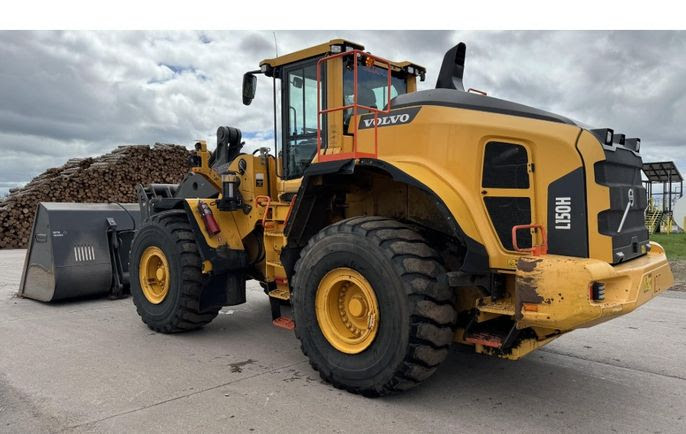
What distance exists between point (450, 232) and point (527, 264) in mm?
810

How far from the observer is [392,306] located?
11.7 feet

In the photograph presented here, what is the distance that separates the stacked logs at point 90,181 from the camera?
17219 millimetres

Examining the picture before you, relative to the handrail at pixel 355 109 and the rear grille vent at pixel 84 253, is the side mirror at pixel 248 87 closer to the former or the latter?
the handrail at pixel 355 109

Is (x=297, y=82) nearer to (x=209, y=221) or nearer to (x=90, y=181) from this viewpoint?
(x=209, y=221)

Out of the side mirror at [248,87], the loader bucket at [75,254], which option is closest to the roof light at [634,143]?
the side mirror at [248,87]

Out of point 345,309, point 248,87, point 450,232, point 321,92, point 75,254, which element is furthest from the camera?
point 75,254

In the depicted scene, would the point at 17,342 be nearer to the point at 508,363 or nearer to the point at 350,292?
the point at 350,292

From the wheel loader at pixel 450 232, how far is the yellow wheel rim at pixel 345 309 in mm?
11

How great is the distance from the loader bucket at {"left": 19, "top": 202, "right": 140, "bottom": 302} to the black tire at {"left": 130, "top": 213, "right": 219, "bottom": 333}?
6.71 ft

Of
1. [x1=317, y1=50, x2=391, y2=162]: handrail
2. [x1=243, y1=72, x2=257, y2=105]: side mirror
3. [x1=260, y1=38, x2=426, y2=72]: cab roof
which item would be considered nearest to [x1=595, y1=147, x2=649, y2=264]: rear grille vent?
[x1=317, y1=50, x2=391, y2=162]: handrail

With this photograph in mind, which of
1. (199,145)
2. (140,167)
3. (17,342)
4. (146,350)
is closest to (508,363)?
(146,350)

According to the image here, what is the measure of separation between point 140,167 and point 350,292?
15.8 meters

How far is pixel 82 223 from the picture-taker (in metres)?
7.70

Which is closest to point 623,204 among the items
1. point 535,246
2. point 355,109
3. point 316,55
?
point 535,246
